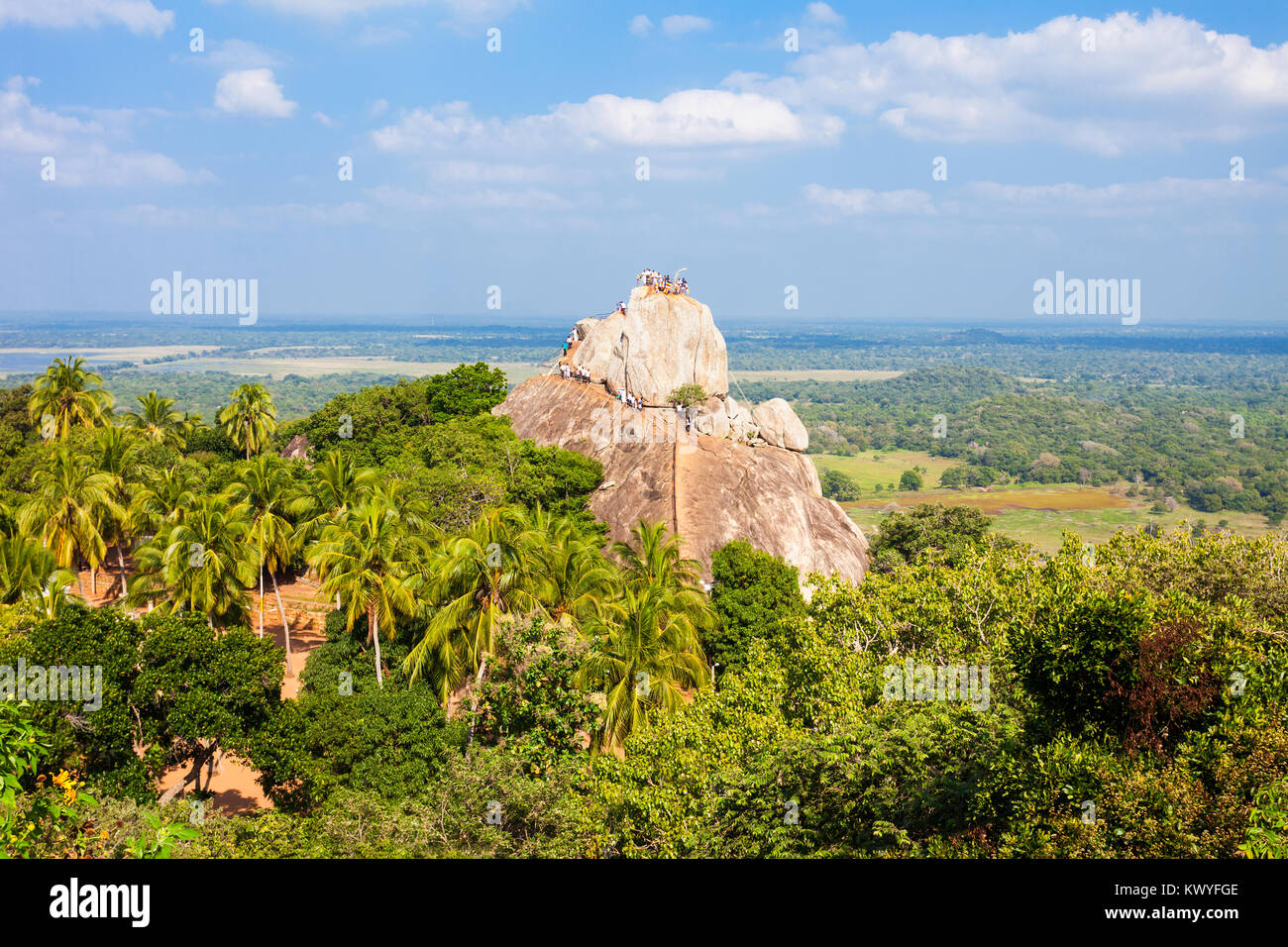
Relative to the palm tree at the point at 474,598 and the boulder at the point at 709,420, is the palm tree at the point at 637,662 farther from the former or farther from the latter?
the boulder at the point at 709,420

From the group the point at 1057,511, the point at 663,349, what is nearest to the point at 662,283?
the point at 663,349

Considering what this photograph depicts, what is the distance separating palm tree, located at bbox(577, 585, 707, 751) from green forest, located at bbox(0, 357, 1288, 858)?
8cm

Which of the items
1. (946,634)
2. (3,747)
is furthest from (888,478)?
(3,747)

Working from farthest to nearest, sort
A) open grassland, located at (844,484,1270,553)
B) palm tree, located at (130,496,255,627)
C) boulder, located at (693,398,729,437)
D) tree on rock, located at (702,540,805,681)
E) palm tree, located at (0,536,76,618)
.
A: open grassland, located at (844,484,1270,553)
boulder, located at (693,398,729,437)
tree on rock, located at (702,540,805,681)
palm tree, located at (130,496,255,627)
palm tree, located at (0,536,76,618)

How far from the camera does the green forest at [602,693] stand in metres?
12.5

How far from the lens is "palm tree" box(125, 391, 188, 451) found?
54188 millimetres

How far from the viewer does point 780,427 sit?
168 feet

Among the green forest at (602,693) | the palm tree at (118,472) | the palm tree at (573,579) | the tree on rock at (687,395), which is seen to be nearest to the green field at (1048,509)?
the tree on rock at (687,395)

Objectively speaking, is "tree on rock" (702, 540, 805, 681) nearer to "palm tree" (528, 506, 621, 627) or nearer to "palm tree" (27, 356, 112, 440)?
"palm tree" (528, 506, 621, 627)

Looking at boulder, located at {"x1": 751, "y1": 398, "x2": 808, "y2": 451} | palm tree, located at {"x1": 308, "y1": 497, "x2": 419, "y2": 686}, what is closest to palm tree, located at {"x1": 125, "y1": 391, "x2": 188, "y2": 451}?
palm tree, located at {"x1": 308, "y1": 497, "x2": 419, "y2": 686}

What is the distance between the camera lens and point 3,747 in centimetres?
862

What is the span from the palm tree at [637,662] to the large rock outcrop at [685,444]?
1284cm
